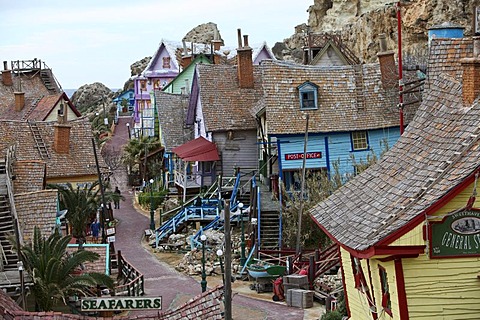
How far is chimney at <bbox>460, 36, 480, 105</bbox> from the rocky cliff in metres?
48.8

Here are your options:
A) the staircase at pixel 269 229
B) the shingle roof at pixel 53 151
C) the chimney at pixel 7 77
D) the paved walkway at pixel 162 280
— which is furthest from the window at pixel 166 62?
the staircase at pixel 269 229

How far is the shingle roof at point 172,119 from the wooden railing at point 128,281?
21246 mm

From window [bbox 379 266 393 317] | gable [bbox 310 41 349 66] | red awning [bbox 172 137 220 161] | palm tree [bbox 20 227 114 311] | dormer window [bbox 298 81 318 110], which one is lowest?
palm tree [bbox 20 227 114 311]

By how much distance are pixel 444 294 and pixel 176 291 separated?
24775 millimetres

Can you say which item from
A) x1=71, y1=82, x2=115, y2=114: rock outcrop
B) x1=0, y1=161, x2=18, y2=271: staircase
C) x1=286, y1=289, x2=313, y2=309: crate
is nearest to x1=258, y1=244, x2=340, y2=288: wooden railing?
x1=286, y1=289, x2=313, y2=309: crate

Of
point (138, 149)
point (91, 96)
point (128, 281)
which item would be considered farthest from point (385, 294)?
point (91, 96)

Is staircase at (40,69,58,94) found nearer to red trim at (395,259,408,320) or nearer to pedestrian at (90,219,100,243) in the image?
pedestrian at (90,219,100,243)

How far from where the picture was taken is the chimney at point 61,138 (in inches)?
2073

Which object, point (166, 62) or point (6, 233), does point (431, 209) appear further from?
point (166, 62)

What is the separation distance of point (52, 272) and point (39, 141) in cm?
2247

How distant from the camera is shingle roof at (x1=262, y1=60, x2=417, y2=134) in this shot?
47.8 metres

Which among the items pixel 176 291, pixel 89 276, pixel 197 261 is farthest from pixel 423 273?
pixel 197 261

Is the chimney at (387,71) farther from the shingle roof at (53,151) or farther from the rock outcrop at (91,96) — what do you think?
the rock outcrop at (91,96)

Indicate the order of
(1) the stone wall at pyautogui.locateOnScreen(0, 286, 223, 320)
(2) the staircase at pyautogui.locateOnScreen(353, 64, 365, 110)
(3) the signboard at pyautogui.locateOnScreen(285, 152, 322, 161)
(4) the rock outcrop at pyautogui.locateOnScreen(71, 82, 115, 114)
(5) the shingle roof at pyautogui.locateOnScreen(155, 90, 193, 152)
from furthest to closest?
(4) the rock outcrop at pyautogui.locateOnScreen(71, 82, 115, 114), (5) the shingle roof at pyautogui.locateOnScreen(155, 90, 193, 152), (2) the staircase at pyautogui.locateOnScreen(353, 64, 365, 110), (3) the signboard at pyautogui.locateOnScreen(285, 152, 322, 161), (1) the stone wall at pyautogui.locateOnScreen(0, 286, 223, 320)
